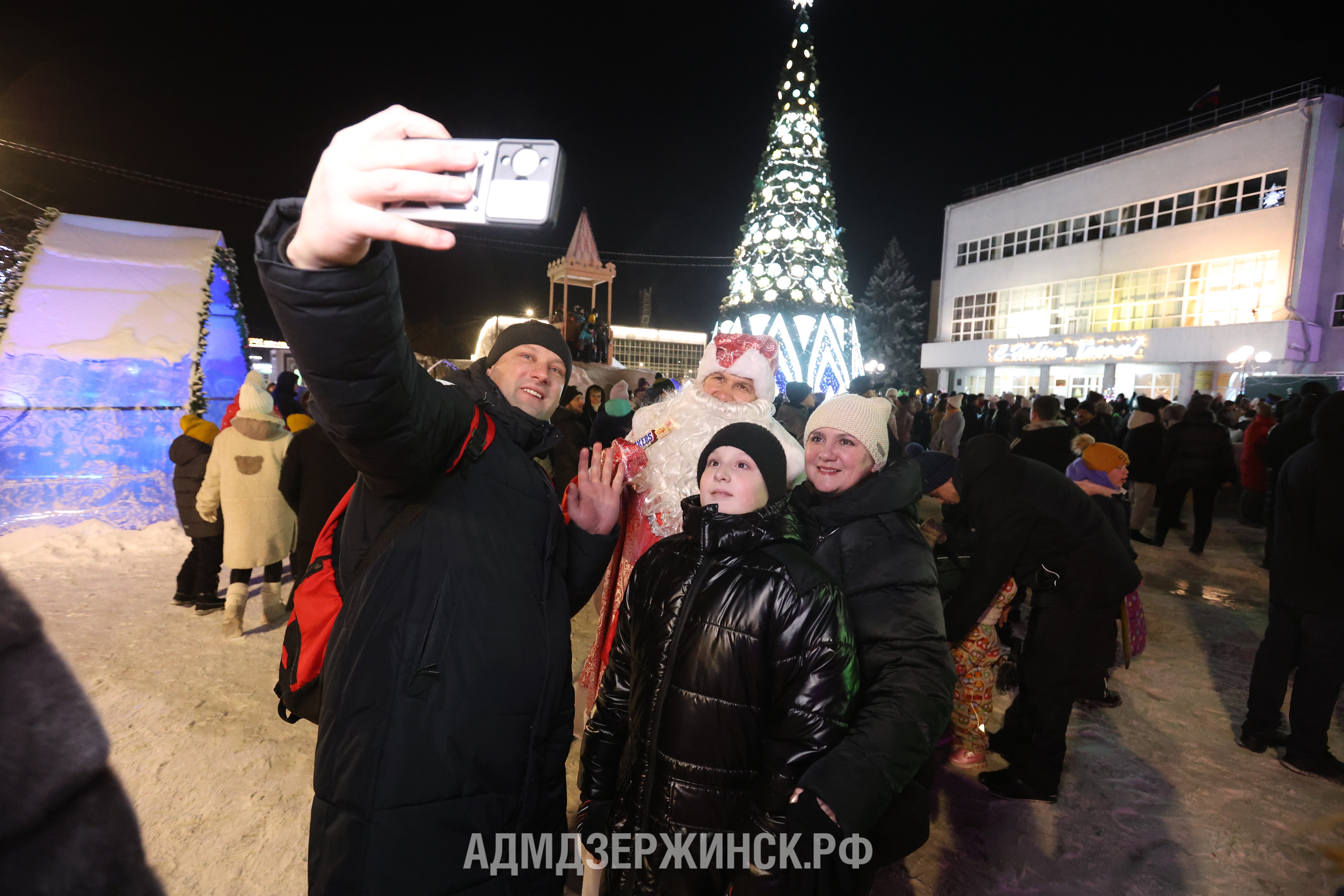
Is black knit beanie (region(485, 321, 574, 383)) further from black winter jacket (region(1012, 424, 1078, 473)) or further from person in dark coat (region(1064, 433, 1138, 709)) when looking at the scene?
black winter jacket (region(1012, 424, 1078, 473))

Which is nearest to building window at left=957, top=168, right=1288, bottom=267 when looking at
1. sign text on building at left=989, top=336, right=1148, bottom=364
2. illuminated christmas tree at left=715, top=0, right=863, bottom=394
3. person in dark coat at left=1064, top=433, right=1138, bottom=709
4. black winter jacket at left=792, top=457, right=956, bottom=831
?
sign text on building at left=989, top=336, right=1148, bottom=364

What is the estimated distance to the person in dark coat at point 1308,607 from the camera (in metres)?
3.49

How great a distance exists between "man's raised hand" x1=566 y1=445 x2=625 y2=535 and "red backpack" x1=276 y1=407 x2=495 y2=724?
1.61ft

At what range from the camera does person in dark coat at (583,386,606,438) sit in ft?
29.9

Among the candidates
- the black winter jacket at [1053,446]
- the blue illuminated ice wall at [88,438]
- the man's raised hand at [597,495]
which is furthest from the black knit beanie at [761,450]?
the blue illuminated ice wall at [88,438]

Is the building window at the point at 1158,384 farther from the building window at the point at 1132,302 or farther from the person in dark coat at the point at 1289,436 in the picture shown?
the person in dark coat at the point at 1289,436

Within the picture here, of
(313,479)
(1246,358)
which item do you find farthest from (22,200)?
(1246,358)

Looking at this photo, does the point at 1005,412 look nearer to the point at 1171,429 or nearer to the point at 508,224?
the point at 1171,429

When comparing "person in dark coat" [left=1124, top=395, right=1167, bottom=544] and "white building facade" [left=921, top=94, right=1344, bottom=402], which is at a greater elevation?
"white building facade" [left=921, top=94, right=1344, bottom=402]

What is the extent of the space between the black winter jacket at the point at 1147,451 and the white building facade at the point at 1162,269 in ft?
A: 53.3

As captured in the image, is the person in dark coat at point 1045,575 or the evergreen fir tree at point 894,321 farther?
the evergreen fir tree at point 894,321

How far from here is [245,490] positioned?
513cm

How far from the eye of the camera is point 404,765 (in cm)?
136

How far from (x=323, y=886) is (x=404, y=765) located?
0.98 feet
